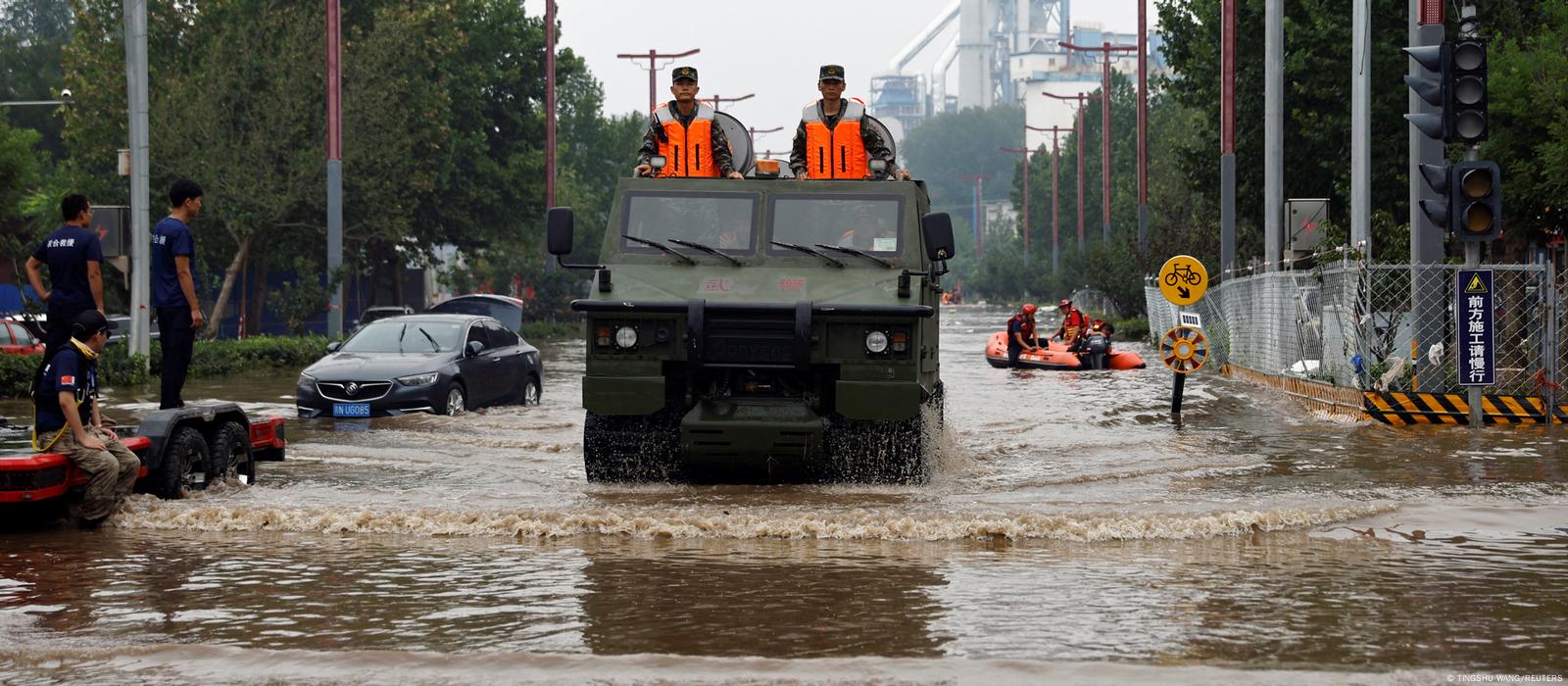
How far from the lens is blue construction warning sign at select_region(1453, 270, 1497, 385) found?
60.4 ft

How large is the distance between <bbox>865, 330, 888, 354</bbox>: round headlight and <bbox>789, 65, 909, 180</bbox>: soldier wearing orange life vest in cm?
232

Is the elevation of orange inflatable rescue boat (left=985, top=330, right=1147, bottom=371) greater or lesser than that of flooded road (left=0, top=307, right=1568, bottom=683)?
greater

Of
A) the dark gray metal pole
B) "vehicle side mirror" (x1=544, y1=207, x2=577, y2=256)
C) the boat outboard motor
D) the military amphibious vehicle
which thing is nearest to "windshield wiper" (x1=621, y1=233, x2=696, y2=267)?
the military amphibious vehicle

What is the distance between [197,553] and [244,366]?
78.6 feet

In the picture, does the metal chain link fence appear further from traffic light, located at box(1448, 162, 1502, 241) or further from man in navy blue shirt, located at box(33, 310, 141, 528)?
man in navy blue shirt, located at box(33, 310, 141, 528)

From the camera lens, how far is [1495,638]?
7.58 metres

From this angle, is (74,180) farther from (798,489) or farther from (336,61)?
(798,489)

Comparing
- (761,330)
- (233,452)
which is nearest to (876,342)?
(761,330)

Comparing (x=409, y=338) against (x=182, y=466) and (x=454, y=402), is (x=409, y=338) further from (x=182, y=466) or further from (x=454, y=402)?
(x=182, y=466)

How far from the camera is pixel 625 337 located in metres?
13.0

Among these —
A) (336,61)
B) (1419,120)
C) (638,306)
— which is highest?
(336,61)

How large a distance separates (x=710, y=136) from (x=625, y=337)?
2.49 m

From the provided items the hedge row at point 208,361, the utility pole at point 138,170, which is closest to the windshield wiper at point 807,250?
the hedge row at point 208,361

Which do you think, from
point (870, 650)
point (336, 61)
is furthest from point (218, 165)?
point (870, 650)
